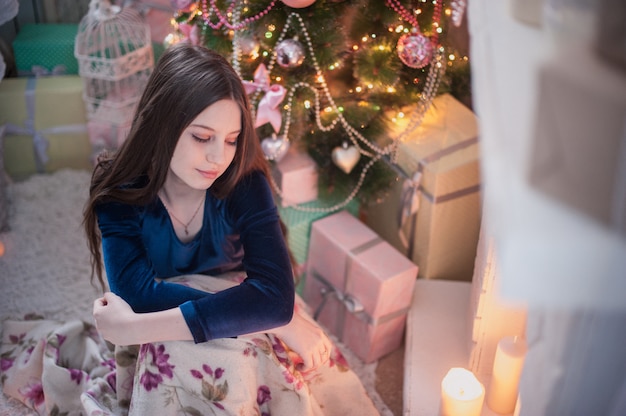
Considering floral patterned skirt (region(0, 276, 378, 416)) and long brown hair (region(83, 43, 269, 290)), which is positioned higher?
long brown hair (region(83, 43, 269, 290))

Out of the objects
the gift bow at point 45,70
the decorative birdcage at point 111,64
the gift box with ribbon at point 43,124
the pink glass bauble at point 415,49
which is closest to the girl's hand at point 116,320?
the pink glass bauble at point 415,49

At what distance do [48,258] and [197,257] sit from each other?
0.77 metres

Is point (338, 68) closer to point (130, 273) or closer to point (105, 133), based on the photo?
point (130, 273)

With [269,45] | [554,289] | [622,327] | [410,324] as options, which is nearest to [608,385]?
[622,327]

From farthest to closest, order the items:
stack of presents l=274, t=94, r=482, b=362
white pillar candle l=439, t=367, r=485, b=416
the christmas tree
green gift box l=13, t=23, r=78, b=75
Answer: green gift box l=13, t=23, r=78, b=75 → stack of presents l=274, t=94, r=482, b=362 → the christmas tree → white pillar candle l=439, t=367, r=485, b=416

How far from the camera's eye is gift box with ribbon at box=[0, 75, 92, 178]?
227cm

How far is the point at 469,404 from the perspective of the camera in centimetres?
141

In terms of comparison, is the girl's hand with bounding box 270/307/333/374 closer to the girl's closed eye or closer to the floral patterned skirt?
the floral patterned skirt

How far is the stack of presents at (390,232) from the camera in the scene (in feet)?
5.86

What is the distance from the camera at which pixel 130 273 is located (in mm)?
1368

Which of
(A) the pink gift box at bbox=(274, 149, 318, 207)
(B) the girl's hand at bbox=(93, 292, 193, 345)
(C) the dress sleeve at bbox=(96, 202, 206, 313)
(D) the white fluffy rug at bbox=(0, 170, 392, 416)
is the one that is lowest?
(D) the white fluffy rug at bbox=(0, 170, 392, 416)

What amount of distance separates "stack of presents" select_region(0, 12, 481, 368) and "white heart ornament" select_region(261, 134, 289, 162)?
2.7 inches

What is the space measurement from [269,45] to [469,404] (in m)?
0.89

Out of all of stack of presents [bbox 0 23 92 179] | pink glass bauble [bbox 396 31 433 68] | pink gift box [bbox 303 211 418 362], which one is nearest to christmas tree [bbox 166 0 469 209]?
pink glass bauble [bbox 396 31 433 68]
